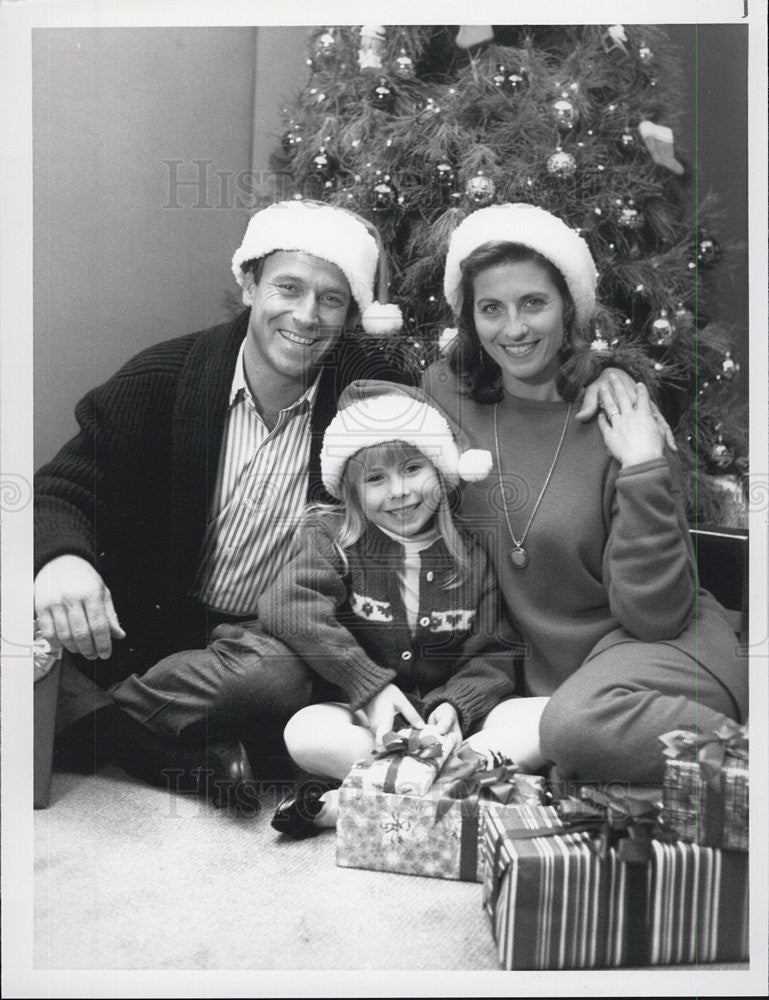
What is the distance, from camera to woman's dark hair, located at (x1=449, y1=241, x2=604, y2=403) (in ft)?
6.94

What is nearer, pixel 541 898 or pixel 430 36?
pixel 541 898

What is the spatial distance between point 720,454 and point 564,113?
790mm

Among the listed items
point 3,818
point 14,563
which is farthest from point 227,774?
point 14,563

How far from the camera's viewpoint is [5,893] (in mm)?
2166

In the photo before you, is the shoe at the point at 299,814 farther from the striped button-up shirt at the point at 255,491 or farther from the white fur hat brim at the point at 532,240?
the white fur hat brim at the point at 532,240

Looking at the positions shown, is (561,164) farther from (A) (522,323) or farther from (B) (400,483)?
(B) (400,483)

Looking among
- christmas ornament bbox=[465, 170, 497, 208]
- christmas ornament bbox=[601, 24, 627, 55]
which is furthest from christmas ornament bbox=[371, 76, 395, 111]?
christmas ornament bbox=[601, 24, 627, 55]

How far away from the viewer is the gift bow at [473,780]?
6.78ft

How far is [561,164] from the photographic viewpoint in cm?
212

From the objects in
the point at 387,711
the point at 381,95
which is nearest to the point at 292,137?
the point at 381,95

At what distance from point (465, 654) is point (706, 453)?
2.21 ft

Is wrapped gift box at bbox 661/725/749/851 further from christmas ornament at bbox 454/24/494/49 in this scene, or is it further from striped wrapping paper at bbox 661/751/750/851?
christmas ornament at bbox 454/24/494/49

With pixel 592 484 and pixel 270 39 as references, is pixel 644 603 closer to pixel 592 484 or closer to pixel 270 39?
pixel 592 484

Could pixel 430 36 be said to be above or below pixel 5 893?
above
